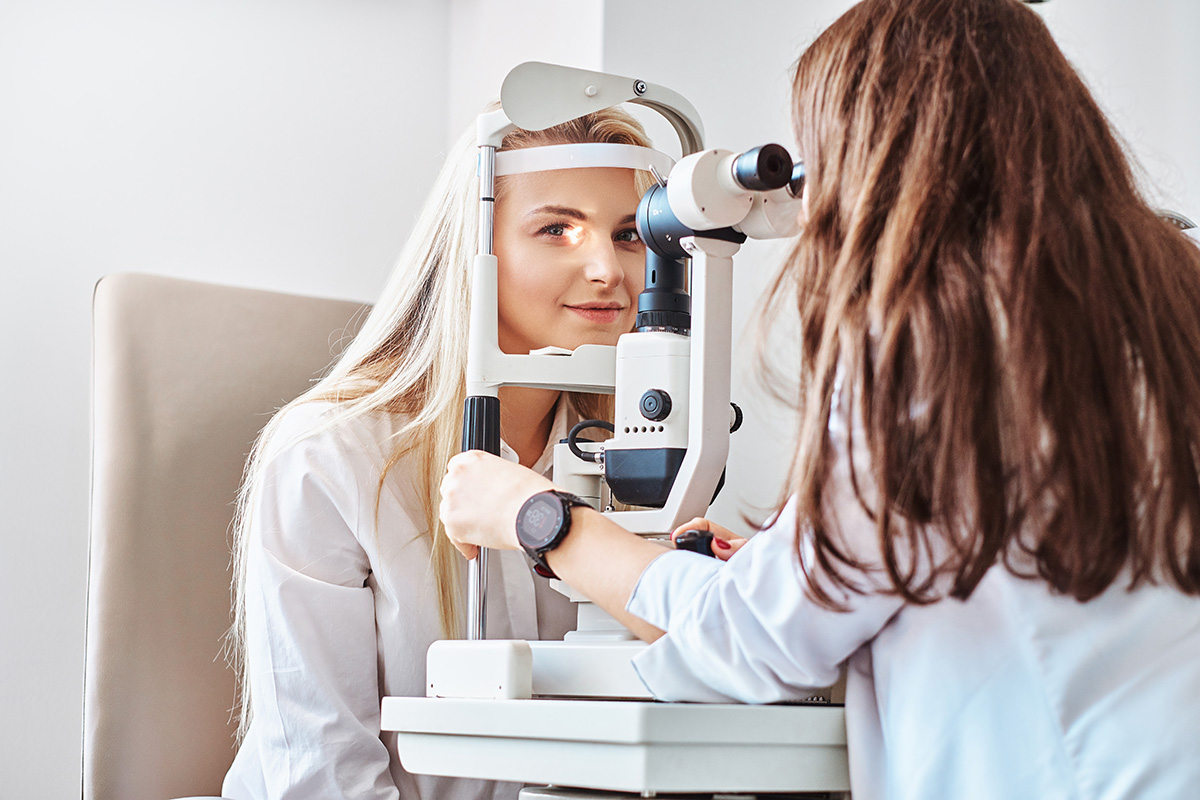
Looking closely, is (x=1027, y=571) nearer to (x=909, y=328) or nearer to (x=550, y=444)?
(x=909, y=328)

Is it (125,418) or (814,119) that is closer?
(814,119)

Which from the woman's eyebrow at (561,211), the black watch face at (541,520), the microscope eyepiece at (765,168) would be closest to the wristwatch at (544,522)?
the black watch face at (541,520)

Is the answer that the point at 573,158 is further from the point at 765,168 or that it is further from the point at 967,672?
the point at 967,672

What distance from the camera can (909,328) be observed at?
0.64 metres

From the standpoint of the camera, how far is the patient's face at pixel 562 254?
4.10ft

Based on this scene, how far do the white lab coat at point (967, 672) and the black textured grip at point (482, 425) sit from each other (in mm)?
322

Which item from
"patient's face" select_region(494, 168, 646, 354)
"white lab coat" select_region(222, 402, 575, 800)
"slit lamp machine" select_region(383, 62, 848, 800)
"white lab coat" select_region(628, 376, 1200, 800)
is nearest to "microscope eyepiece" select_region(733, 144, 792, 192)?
"slit lamp machine" select_region(383, 62, 848, 800)

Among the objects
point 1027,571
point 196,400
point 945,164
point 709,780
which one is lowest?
point 709,780

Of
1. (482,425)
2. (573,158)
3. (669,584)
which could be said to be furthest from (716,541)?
(573,158)

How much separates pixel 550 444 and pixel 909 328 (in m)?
0.84

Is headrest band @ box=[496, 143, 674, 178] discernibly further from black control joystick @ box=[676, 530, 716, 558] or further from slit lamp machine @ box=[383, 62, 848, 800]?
black control joystick @ box=[676, 530, 716, 558]

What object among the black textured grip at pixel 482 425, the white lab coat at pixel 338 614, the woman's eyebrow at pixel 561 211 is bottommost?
the white lab coat at pixel 338 614

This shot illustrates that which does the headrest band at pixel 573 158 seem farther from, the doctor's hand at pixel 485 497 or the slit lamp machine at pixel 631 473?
the doctor's hand at pixel 485 497

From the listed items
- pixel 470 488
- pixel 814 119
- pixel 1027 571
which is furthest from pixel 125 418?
pixel 1027 571
